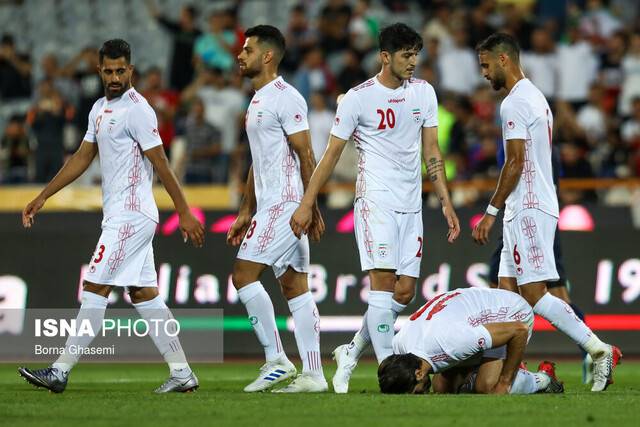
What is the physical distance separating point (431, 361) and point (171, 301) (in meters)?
5.81

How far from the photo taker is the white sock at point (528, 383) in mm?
9734

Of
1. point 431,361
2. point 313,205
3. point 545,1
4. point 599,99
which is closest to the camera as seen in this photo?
point 431,361

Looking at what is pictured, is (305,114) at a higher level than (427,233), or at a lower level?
higher

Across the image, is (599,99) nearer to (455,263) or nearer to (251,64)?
(455,263)

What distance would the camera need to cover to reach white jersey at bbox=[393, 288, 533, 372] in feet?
30.8

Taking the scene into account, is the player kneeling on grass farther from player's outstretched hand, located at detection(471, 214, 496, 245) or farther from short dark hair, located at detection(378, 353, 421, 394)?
player's outstretched hand, located at detection(471, 214, 496, 245)

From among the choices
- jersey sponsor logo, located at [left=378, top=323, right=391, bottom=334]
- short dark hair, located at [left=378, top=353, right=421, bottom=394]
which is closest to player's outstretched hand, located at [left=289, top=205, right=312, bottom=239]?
jersey sponsor logo, located at [left=378, top=323, right=391, bottom=334]

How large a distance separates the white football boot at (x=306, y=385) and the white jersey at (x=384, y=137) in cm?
135

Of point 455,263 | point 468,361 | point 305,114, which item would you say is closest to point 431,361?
point 468,361

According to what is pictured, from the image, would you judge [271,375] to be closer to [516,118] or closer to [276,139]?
[276,139]

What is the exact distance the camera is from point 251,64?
406 inches

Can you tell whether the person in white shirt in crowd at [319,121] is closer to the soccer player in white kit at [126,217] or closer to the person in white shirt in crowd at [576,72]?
the person in white shirt in crowd at [576,72]

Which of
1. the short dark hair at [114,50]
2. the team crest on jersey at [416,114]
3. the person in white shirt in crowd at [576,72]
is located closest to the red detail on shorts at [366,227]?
the team crest on jersey at [416,114]

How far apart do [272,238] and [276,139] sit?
2.38 feet
